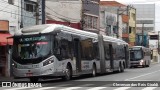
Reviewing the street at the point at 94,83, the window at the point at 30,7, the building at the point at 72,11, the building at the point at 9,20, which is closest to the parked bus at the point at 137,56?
the building at the point at 72,11

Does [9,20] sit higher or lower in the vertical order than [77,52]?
higher

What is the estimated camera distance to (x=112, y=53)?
38875 mm

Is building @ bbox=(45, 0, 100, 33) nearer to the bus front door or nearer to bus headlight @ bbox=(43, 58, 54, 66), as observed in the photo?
the bus front door

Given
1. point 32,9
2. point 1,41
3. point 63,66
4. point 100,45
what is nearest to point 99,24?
point 32,9

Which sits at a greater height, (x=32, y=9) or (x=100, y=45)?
(x=32, y=9)

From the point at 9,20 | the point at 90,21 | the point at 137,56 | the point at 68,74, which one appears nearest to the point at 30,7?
the point at 9,20

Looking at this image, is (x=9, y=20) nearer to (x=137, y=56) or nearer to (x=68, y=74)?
(x=68, y=74)

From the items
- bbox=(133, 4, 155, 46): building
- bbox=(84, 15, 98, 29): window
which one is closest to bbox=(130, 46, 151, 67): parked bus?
bbox=(84, 15, 98, 29): window

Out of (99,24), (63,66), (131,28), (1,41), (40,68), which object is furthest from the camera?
(131,28)

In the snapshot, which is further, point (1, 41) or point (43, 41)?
point (1, 41)

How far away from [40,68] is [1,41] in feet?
27.6

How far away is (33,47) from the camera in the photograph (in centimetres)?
2495

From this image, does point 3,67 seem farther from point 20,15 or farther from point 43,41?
point 43,41

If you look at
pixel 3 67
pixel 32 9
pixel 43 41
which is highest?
pixel 32 9
